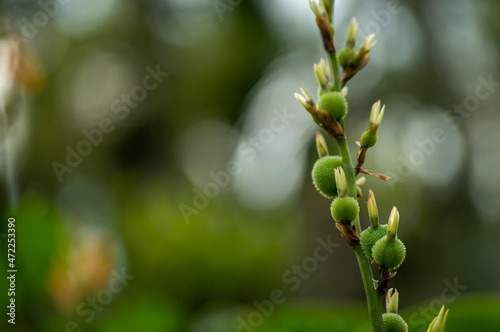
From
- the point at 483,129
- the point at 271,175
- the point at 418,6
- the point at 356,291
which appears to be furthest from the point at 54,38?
→ the point at 483,129

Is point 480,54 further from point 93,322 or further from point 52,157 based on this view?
point 52,157
